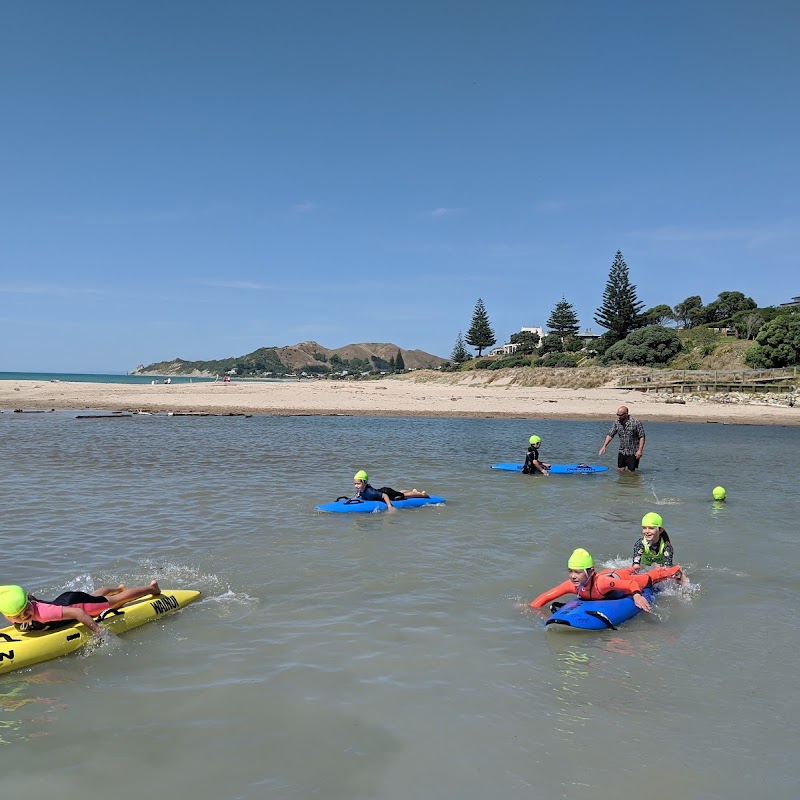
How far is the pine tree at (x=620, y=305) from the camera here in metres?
77.6

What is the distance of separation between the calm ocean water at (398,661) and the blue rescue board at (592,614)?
0.52 feet

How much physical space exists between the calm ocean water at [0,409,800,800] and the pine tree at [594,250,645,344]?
6655cm

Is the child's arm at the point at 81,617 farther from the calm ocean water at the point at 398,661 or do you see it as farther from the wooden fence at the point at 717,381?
the wooden fence at the point at 717,381

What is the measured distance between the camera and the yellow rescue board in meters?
6.20

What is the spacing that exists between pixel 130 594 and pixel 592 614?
5352mm

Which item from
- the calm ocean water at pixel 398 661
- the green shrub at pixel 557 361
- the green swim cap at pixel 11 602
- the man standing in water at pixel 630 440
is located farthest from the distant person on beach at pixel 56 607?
the green shrub at pixel 557 361

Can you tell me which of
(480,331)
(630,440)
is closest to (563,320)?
(480,331)

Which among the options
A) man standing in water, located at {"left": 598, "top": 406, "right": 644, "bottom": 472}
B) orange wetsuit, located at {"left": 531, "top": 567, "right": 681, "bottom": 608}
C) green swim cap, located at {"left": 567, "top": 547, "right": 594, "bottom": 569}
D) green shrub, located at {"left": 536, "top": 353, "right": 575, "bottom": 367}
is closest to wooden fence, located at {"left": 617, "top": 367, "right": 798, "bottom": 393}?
green shrub, located at {"left": 536, "top": 353, "right": 575, "bottom": 367}

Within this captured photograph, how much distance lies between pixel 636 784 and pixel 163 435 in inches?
974

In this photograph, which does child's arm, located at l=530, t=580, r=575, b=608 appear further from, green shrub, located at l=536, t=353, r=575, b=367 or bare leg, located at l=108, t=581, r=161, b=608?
green shrub, located at l=536, t=353, r=575, b=367

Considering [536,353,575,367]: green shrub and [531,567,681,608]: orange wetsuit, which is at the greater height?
[536,353,575,367]: green shrub

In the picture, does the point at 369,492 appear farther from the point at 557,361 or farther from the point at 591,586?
the point at 557,361

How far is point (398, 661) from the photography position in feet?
20.5

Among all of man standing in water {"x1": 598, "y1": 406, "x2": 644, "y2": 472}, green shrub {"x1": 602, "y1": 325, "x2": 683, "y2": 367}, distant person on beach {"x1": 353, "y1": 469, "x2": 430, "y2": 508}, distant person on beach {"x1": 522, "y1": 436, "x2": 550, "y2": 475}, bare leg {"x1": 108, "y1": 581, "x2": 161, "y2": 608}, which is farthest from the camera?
green shrub {"x1": 602, "y1": 325, "x2": 683, "y2": 367}
